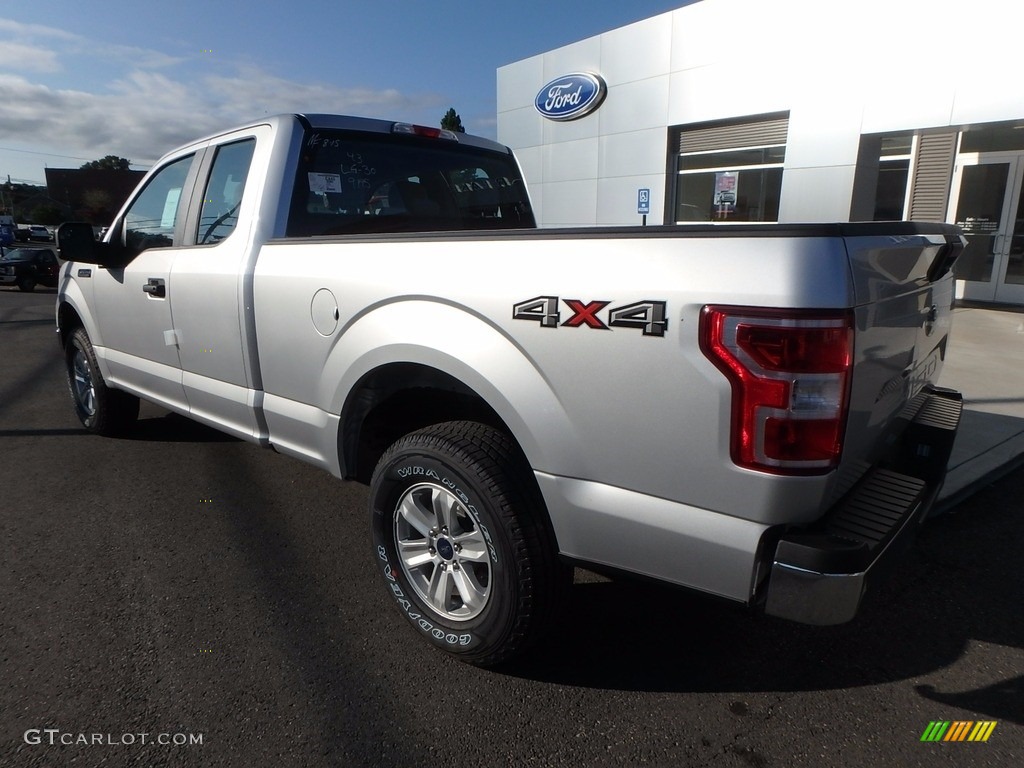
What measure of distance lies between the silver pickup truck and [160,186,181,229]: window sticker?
47cm

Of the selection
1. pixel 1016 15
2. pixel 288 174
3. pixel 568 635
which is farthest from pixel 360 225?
pixel 1016 15

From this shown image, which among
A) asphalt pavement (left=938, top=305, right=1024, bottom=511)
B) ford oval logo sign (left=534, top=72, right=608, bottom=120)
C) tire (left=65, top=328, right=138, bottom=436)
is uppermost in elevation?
ford oval logo sign (left=534, top=72, right=608, bottom=120)

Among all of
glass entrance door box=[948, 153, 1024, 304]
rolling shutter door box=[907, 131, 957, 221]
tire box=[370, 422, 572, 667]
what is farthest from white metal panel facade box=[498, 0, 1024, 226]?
tire box=[370, 422, 572, 667]

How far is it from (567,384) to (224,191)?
244cm

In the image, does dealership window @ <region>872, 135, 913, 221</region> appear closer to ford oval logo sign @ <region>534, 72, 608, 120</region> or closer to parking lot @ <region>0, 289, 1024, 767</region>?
ford oval logo sign @ <region>534, 72, 608, 120</region>

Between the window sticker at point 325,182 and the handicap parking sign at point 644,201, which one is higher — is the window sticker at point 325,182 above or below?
below

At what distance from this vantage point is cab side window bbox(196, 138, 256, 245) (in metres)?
3.39

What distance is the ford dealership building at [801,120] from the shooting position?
1009 cm

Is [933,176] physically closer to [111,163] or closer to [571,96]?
[571,96]

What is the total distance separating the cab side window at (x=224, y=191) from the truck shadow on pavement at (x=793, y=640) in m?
2.41

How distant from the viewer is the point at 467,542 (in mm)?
2375

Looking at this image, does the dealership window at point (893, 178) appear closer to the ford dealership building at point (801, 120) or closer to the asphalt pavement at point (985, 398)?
the ford dealership building at point (801, 120)

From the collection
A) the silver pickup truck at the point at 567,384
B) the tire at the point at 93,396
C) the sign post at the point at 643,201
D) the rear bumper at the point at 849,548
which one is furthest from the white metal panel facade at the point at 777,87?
the rear bumper at the point at 849,548

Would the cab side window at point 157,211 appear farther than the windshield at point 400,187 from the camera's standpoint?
Yes
